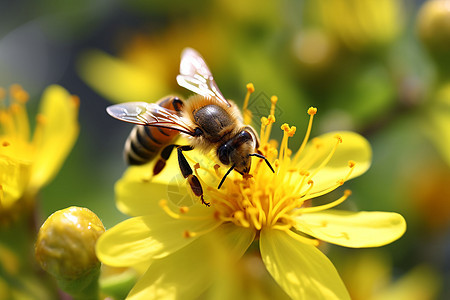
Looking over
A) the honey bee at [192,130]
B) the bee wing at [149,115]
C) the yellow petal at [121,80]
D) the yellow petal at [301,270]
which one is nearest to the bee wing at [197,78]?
the honey bee at [192,130]

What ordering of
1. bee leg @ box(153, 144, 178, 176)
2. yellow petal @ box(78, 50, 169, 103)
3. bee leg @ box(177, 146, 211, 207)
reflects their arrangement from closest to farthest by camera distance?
1. bee leg @ box(177, 146, 211, 207)
2. bee leg @ box(153, 144, 178, 176)
3. yellow petal @ box(78, 50, 169, 103)

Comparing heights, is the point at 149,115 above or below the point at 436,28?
below

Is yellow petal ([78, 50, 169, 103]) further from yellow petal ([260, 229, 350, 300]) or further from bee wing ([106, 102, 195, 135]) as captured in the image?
Answer: yellow petal ([260, 229, 350, 300])

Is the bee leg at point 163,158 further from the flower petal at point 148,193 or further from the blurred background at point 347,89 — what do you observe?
the blurred background at point 347,89

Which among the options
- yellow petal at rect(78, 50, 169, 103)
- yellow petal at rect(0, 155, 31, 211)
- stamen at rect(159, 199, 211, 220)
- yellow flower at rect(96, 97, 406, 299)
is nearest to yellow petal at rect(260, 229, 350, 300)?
yellow flower at rect(96, 97, 406, 299)

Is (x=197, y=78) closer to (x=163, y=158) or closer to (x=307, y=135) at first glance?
(x=163, y=158)

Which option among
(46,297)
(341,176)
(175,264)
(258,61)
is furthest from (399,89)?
(46,297)

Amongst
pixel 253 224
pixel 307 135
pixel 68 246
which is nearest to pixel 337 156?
pixel 307 135
